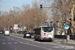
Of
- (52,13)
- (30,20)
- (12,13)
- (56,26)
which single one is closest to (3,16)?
(12,13)

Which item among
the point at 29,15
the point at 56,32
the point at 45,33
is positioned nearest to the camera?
the point at 45,33

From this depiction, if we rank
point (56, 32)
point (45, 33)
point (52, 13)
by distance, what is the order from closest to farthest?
point (45, 33) → point (52, 13) → point (56, 32)

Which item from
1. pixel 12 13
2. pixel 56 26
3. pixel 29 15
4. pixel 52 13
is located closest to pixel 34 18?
pixel 29 15

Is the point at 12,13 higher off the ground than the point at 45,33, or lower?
higher

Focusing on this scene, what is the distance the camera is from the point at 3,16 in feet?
488

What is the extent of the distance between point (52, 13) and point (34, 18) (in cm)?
3087

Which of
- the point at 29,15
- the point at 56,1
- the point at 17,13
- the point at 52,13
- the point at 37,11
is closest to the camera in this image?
the point at 56,1

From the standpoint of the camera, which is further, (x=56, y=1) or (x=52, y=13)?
(x=52, y=13)

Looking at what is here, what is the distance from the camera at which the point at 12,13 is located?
11706 centimetres

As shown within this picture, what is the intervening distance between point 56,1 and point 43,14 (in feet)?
102

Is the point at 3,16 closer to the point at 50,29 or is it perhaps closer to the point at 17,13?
the point at 17,13

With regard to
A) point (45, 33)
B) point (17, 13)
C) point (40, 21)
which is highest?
point (17, 13)

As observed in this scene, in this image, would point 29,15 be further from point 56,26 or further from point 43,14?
point 56,26

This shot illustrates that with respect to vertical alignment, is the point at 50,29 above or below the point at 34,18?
below
